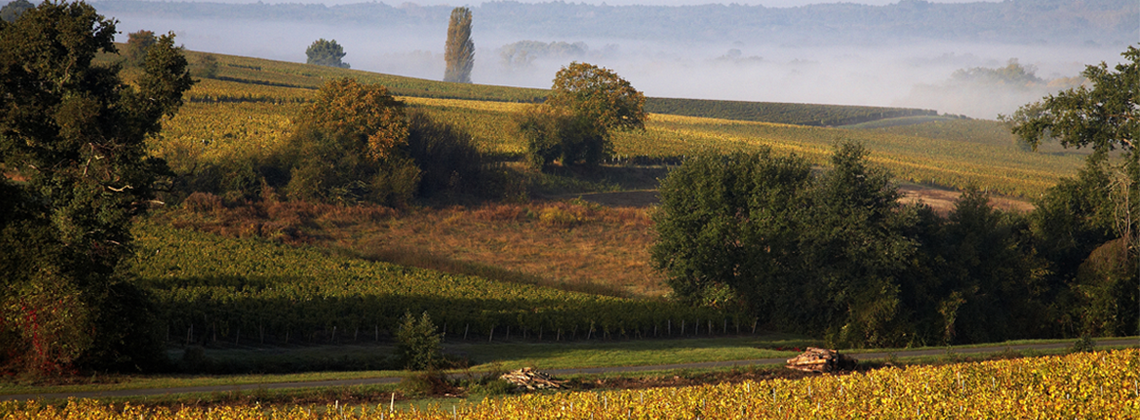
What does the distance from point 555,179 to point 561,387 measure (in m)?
55.5

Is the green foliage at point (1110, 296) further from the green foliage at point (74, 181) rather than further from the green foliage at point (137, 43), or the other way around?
the green foliage at point (137, 43)

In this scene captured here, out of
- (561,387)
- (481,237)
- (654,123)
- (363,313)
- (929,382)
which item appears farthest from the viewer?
(654,123)

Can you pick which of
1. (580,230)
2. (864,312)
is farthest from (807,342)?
(580,230)

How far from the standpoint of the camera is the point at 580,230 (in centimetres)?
6291

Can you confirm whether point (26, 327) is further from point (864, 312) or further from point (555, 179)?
point (555, 179)

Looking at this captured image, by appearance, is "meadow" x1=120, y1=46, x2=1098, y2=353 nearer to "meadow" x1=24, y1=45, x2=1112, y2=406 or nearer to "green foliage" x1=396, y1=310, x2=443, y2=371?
"meadow" x1=24, y1=45, x2=1112, y2=406

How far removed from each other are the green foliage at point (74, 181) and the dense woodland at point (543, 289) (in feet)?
0.21

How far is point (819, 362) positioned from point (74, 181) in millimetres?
26116

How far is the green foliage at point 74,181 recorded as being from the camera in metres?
23.4

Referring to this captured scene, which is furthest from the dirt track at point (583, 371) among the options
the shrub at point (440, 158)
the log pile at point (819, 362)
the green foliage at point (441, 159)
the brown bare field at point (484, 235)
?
the shrub at point (440, 158)

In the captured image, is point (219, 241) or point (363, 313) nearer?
point (363, 313)

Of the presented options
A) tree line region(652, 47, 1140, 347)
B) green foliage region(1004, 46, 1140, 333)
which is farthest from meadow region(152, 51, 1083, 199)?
green foliage region(1004, 46, 1140, 333)

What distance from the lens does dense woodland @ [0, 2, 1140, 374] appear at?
81.8 ft

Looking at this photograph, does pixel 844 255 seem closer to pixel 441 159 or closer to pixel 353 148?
pixel 441 159
